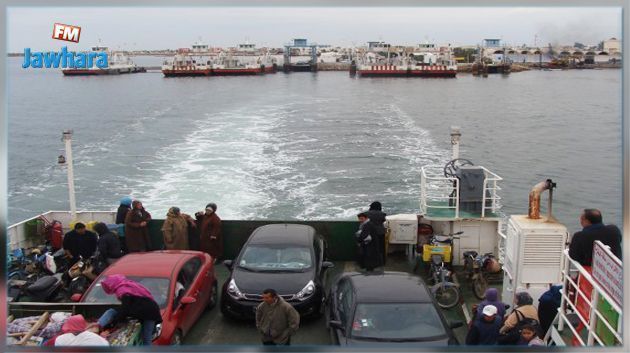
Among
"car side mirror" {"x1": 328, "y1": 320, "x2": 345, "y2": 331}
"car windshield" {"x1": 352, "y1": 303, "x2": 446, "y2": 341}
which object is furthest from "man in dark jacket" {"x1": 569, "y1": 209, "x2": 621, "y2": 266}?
"car side mirror" {"x1": 328, "y1": 320, "x2": 345, "y2": 331}

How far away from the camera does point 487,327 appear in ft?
20.7

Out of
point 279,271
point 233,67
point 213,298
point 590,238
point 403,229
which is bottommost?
point 213,298

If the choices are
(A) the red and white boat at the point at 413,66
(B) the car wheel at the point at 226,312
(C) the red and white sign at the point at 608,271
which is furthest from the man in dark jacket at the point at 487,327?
(A) the red and white boat at the point at 413,66

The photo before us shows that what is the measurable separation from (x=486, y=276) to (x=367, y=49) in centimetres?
11713

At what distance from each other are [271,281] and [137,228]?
9.98 feet

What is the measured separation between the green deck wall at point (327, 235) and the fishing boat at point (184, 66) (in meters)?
84.6

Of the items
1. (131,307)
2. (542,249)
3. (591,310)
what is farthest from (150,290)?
(542,249)

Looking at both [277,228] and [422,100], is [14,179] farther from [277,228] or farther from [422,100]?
[422,100]

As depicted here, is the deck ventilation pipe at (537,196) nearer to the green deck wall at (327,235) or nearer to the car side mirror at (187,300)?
the green deck wall at (327,235)

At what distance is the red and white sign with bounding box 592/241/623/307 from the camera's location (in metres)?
5.04

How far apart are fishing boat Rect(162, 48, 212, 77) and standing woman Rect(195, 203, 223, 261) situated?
3342 inches

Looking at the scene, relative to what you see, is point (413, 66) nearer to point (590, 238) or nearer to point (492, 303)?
point (590, 238)

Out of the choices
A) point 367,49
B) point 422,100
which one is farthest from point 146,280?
point 367,49

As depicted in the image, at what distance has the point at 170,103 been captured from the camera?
5512 centimetres
